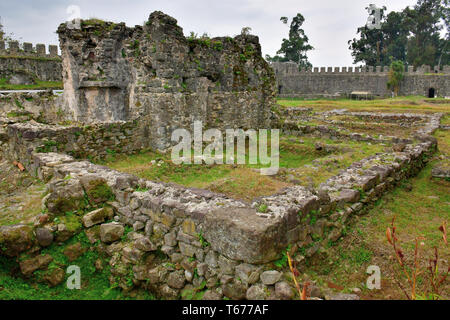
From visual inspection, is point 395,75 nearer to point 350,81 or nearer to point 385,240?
point 350,81

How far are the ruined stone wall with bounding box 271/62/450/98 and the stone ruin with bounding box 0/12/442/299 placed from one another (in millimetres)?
31027

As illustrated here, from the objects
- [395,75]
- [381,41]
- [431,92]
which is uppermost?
[381,41]

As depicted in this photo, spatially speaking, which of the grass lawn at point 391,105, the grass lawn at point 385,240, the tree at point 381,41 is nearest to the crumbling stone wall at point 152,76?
the grass lawn at point 385,240

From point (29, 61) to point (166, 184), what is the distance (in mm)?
20016

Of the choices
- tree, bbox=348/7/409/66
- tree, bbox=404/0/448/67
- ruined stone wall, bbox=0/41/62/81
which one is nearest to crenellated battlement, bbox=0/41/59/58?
ruined stone wall, bbox=0/41/62/81

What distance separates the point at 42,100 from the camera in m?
13.3

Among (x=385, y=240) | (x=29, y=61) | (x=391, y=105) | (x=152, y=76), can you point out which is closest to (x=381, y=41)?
(x=391, y=105)

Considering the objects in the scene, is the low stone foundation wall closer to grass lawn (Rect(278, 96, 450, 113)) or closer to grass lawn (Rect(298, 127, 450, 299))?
grass lawn (Rect(298, 127, 450, 299))

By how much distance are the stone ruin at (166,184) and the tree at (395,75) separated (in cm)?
2978

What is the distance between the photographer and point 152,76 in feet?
33.8

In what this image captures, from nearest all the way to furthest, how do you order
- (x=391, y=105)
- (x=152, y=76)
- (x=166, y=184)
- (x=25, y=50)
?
(x=166, y=184), (x=152, y=76), (x=25, y=50), (x=391, y=105)

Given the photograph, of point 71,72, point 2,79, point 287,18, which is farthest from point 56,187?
point 287,18
